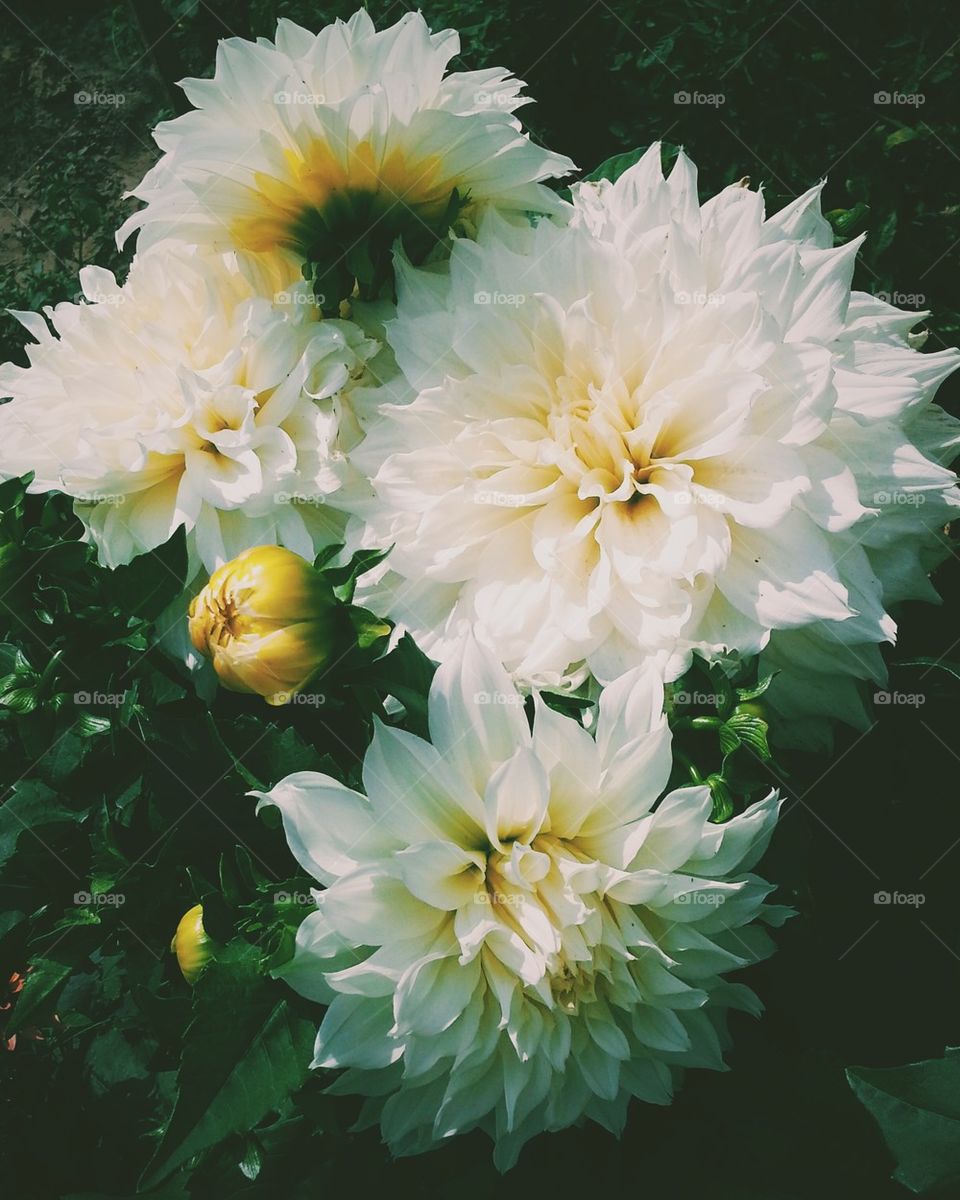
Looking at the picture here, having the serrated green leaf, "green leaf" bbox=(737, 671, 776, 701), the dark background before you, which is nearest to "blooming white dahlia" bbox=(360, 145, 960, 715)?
"green leaf" bbox=(737, 671, 776, 701)

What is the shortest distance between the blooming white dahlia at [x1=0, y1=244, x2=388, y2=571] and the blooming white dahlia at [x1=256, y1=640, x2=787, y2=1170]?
20 cm

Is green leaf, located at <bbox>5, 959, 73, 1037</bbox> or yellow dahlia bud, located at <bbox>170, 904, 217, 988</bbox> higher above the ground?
yellow dahlia bud, located at <bbox>170, 904, 217, 988</bbox>

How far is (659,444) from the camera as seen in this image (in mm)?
752

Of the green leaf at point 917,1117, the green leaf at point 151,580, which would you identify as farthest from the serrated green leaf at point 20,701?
the green leaf at point 917,1117

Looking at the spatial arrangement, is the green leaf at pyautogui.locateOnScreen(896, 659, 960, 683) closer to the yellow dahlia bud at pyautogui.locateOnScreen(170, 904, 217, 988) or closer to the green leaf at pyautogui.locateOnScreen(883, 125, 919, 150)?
the yellow dahlia bud at pyautogui.locateOnScreen(170, 904, 217, 988)

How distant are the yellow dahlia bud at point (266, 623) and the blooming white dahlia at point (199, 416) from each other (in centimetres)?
7

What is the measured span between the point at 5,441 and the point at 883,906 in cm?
71

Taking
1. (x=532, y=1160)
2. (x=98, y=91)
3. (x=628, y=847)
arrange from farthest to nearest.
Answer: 1. (x=98, y=91)
2. (x=532, y=1160)
3. (x=628, y=847)

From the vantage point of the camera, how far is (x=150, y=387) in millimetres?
788

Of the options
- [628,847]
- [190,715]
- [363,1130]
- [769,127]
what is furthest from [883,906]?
[769,127]

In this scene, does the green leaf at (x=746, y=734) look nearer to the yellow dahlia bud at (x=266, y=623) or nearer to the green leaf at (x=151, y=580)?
the yellow dahlia bud at (x=266, y=623)

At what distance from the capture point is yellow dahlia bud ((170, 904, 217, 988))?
684 mm

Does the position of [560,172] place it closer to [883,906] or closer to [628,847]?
[628,847]

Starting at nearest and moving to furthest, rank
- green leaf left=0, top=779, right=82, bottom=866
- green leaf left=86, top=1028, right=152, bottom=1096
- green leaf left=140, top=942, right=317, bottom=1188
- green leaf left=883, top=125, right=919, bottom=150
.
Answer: green leaf left=140, top=942, right=317, bottom=1188 < green leaf left=0, top=779, right=82, bottom=866 < green leaf left=86, top=1028, right=152, bottom=1096 < green leaf left=883, top=125, right=919, bottom=150
